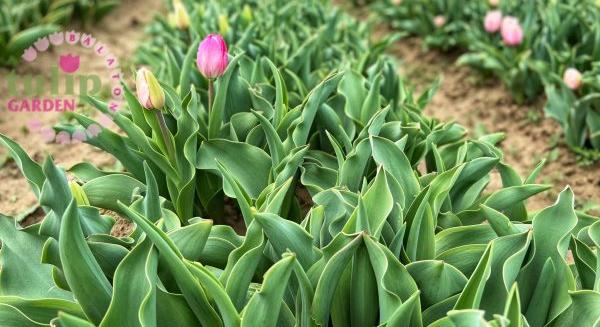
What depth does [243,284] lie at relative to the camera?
5.45 ft

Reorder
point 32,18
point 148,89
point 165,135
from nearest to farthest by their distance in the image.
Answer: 1. point 148,89
2. point 165,135
3. point 32,18

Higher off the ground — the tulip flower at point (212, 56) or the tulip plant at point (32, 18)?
the tulip plant at point (32, 18)

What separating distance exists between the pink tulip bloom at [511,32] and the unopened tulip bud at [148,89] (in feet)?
9.15

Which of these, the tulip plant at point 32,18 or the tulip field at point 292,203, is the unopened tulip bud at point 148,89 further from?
the tulip plant at point 32,18

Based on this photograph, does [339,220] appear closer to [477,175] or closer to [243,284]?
[243,284]

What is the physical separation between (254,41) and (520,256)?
1.94 m

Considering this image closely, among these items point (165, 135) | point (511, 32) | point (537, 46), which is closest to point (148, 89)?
point (165, 135)

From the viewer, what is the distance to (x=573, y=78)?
3.61m

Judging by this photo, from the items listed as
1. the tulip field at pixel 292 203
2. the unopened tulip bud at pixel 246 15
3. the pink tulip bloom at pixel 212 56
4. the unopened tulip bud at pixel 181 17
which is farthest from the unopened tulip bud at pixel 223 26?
the pink tulip bloom at pixel 212 56

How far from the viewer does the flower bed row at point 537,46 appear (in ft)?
12.3

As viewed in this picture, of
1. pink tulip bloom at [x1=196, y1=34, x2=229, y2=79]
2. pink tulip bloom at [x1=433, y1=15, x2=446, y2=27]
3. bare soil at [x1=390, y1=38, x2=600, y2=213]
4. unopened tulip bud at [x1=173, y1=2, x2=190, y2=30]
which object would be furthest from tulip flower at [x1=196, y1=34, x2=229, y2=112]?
pink tulip bloom at [x1=433, y1=15, x2=446, y2=27]

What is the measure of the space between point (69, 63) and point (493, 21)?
114 inches

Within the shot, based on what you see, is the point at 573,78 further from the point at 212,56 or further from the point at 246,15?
the point at 212,56


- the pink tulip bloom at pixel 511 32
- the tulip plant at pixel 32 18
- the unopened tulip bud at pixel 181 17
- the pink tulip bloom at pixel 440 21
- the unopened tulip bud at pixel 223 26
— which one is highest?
the tulip plant at pixel 32 18
